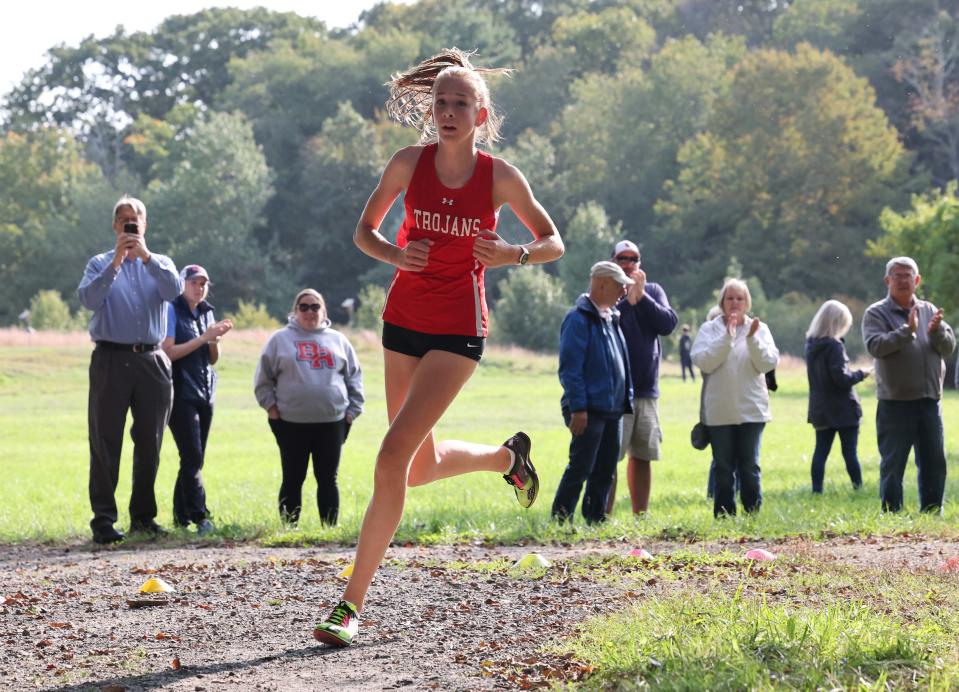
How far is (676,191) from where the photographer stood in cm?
9000

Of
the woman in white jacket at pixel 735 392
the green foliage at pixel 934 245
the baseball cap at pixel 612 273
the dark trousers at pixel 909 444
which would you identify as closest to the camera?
the baseball cap at pixel 612 273

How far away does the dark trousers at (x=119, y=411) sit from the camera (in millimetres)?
10523

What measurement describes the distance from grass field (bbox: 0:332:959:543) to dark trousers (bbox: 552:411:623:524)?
0.20 metres

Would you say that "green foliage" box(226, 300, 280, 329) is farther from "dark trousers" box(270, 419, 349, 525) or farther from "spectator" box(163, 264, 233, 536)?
"dark trousers" box(270, 419, 349, 525)

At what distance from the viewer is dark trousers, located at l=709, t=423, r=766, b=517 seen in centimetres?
1137

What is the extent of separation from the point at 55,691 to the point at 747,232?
8245 cm

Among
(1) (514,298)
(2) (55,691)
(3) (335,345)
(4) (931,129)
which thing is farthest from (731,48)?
(2) (55,691)

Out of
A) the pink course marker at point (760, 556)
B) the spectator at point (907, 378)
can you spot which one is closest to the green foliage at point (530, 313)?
the spectator at point (907, 378)

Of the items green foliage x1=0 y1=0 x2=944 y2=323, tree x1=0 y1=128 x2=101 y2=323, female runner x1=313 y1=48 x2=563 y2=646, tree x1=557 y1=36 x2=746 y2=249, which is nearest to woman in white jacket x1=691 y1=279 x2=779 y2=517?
female runner x1=313 y1=48 x2=563 y2=646

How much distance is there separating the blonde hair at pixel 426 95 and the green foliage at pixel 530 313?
215ft

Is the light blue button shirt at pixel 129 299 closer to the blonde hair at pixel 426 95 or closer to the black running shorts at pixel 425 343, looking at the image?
the blonde hair at pixel 426 95

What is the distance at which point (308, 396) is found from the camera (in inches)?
452

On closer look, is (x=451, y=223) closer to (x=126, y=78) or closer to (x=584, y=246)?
(x=584, y=246)

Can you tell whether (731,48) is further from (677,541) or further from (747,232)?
(677,541)
